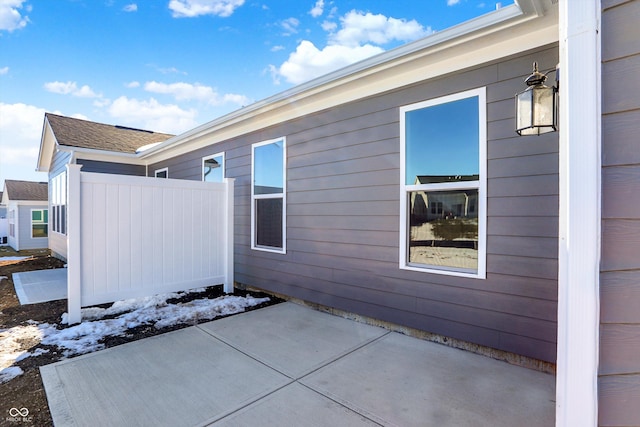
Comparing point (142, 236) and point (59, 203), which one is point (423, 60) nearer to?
point (142, 236)

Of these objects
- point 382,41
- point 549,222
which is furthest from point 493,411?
point 382,41

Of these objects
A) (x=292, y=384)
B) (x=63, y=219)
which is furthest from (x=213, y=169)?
(x=63, y=219)

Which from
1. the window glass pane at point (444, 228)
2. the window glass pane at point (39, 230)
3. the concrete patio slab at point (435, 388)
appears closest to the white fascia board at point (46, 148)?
the window glass pane at point (39, 230)

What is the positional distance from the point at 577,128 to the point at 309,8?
6.17 meters

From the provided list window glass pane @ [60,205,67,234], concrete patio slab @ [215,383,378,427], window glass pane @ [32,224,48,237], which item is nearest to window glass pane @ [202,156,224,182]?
concrete patio slab @ [215,383,378,427]

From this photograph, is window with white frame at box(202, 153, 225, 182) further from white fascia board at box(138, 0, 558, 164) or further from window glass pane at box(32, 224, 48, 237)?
window glass pane at box(32, 224, 48, 237)

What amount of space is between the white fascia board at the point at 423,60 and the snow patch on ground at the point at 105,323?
9.25 feet

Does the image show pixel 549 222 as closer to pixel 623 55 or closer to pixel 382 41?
pixel 623 55

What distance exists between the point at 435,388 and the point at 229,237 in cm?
377

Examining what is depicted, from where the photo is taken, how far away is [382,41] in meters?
5.54

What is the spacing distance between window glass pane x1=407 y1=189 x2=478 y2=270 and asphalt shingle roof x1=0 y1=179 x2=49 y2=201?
55.1 ft

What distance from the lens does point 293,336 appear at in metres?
3.29

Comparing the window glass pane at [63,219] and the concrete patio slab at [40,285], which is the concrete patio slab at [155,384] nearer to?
the concrete patio slab at [40,285]

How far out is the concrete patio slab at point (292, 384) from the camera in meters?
1.99
